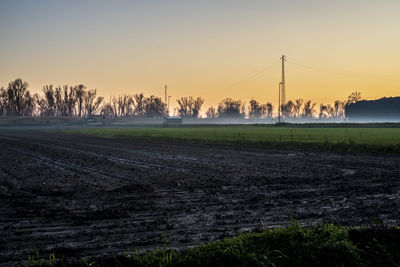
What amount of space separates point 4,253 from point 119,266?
1.89 m

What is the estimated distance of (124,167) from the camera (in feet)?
46.6

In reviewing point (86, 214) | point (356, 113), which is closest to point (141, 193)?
point (86, 214)

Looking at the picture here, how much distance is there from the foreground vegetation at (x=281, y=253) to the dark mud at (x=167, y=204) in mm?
571

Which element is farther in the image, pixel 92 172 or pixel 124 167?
pixel 124 167

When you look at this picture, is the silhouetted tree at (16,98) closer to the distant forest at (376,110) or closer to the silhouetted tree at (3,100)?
the silhouetted tree at (3,100)

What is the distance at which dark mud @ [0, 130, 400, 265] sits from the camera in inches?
206

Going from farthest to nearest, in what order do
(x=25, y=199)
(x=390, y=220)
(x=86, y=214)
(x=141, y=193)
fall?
(x=141, y=193), (x=25, y=199), (x=86, y=214), (x=390, y=220)

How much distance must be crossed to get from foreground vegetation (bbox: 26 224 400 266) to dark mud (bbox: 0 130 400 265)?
571 mm

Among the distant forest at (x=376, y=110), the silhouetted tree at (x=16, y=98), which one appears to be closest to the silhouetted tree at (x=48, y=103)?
the silhouetted tree at (x=16, y=98)

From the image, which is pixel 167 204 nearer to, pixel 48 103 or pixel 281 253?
pixel 281 253

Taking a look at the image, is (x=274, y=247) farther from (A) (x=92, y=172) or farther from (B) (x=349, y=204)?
(A) (x=92, y=172)

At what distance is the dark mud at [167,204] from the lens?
17.1 ft

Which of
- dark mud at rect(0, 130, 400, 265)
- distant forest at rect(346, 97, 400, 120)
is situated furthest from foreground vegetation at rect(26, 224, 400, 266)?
distant forest at rect(346, 97, 400, 120)

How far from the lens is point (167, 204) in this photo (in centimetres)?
757
